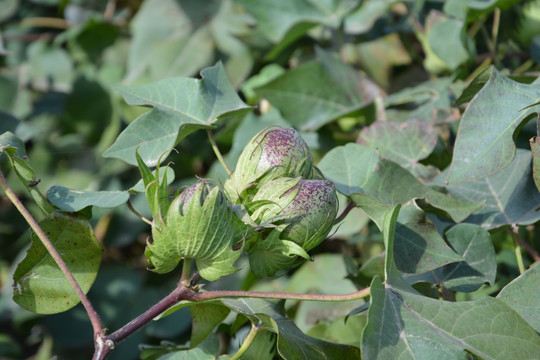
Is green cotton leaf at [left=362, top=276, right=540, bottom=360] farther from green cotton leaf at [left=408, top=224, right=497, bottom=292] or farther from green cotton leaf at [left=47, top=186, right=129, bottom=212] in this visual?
green cotton leaf at [left=47, top=186, right=129, bottom=212]

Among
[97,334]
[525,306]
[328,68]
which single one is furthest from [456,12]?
[97,334]

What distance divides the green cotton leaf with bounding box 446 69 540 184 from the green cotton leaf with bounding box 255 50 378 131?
439 millimetres

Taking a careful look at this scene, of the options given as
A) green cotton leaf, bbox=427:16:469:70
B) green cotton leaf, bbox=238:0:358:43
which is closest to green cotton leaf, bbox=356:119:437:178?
green cotton leaf, bbox=427:16:469:70

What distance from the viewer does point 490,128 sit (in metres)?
0.70

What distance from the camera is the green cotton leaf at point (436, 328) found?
0.56 meters

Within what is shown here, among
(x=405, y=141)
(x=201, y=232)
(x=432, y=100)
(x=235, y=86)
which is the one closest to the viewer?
(x=201, y=232)

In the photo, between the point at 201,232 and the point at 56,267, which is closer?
the point at 201,232

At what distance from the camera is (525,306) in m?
0.63

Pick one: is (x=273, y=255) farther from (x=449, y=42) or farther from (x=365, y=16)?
(x=365, y=16)

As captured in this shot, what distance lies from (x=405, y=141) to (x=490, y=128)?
0.79ft

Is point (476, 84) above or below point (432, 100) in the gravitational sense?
above

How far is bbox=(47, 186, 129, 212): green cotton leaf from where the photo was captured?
680mm

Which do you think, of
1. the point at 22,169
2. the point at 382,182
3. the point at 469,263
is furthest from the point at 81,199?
the point at 469,263

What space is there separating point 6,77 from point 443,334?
1712 mm
